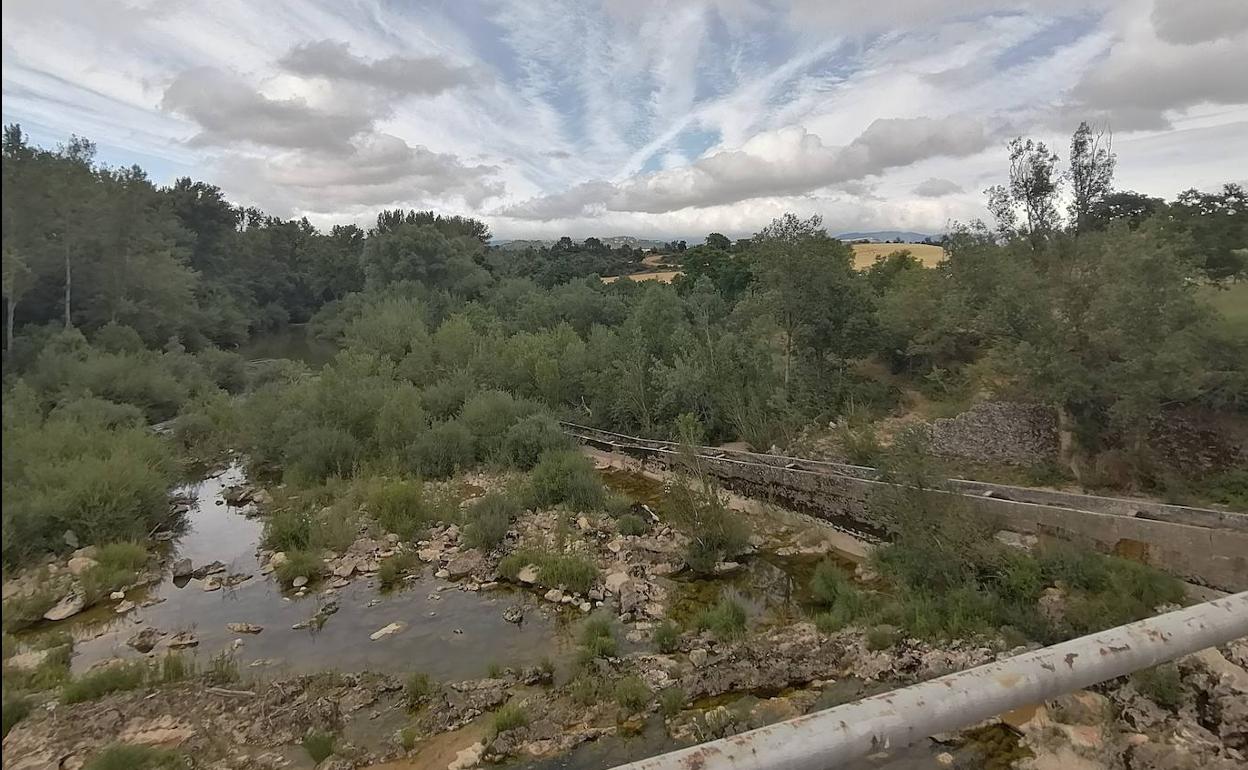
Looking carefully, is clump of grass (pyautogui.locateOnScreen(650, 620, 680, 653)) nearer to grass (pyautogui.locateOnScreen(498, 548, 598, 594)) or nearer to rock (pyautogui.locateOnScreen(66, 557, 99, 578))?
grass (pyautogui.locateOnScreen(498, 548, 598, 594))

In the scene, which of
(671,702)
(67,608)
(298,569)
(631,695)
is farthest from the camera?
(298,569)

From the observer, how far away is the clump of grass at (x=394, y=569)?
1134 centimetres

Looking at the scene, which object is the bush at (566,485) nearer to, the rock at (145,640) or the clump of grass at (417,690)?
the clump of grass at (417,690)

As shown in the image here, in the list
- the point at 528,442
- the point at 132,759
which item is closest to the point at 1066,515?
the point at 528,442

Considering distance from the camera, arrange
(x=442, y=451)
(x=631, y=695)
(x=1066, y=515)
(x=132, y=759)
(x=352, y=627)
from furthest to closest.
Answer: (x=442, y=451), (x=1066, y=515), (x=352, y=627), (x=631, y=695), (x=132, y=759)

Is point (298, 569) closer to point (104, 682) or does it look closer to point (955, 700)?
point (104, 682)

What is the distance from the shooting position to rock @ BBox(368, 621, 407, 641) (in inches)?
376

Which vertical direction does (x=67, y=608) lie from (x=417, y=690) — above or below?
above

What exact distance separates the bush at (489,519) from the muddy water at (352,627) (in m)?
1.11

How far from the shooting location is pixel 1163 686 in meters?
6.78

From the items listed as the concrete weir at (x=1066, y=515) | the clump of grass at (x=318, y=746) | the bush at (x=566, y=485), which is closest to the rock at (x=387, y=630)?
the clump of grass at (x=318, y=746)

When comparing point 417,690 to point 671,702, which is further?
point 417,690

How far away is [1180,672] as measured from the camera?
711 cm

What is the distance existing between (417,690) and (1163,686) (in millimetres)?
7914
